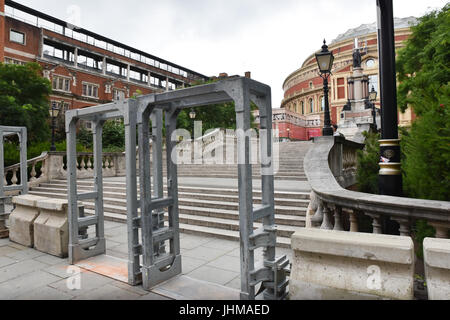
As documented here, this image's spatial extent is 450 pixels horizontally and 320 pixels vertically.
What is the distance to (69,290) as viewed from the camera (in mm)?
3828

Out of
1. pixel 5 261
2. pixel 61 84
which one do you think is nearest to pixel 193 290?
pixel 5 261

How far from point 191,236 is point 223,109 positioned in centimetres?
2618

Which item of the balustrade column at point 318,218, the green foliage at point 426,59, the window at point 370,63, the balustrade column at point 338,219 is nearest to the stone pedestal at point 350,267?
the balustrade column at point 338,219

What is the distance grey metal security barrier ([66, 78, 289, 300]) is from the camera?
10.3 feet

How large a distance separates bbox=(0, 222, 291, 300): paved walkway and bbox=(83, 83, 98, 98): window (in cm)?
3826

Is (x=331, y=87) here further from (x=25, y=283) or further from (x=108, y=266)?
(x=25, y=283)

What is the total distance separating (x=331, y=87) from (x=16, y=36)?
4836cm

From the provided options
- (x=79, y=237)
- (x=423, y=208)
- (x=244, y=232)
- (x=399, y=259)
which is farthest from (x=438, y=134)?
(x=79, y=237)

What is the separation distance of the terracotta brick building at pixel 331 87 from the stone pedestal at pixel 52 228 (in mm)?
30143

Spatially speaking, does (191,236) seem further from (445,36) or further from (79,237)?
(445,36)

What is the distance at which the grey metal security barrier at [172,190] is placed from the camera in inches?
123

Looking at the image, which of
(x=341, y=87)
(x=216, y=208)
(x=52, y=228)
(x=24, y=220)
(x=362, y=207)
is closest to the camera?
(x=362, y=207)

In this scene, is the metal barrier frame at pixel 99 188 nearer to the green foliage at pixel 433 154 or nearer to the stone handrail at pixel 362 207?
the stone handrail at pixel 362 207

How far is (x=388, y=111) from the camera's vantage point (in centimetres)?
408
